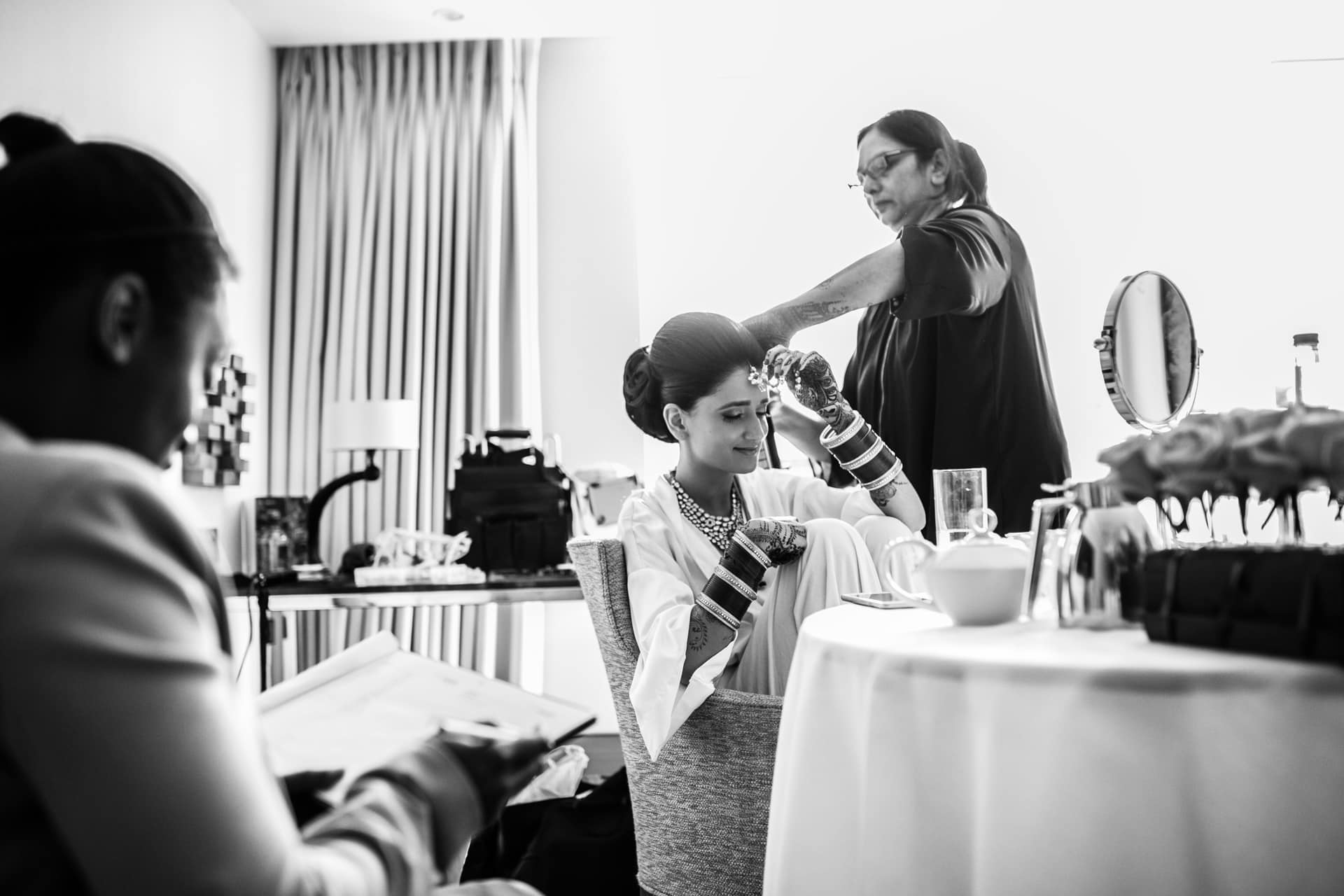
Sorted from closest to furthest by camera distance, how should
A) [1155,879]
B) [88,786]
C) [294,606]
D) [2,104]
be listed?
[88,786] < [1155,879] < [2,104] < [294,606]

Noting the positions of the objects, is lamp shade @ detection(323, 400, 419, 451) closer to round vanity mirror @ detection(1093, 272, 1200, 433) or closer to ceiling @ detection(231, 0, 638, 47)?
ceiling @ detection(231, 0, 638, 47)

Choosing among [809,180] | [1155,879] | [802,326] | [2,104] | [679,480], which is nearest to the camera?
[1155,879]

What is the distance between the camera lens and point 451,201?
488cm

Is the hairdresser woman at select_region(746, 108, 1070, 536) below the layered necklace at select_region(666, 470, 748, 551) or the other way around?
the other way around

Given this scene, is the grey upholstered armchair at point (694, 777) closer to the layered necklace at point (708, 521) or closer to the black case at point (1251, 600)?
the layered necklace at point (708, 521)

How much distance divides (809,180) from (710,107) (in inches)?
22.0

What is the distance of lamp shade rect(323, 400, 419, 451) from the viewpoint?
13.8 ft

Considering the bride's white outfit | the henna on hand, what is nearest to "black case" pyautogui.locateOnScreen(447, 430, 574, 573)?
the bride's white outfit

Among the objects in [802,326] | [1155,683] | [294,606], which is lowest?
[294,606]

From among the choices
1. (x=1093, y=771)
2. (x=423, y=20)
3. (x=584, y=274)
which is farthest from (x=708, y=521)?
(x=423, y=20)

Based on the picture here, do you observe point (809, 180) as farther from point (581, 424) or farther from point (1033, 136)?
point (581, 424)

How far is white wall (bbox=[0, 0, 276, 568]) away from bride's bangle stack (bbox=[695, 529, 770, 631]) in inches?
61.9

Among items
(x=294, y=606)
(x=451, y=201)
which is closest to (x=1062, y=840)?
(x=294, y=606)

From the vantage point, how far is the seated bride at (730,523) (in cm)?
199
